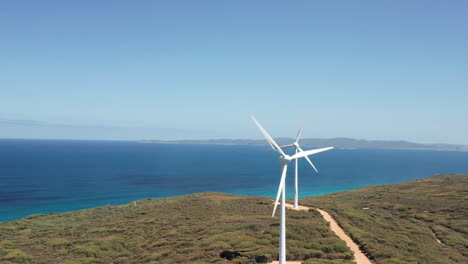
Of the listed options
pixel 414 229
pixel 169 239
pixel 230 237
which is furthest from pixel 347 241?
pixel 169 239

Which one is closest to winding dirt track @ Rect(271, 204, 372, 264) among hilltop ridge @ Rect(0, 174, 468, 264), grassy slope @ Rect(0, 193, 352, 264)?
hilltop ridge @ Rect(0, 174, 468, 264)

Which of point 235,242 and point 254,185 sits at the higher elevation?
point 235,242

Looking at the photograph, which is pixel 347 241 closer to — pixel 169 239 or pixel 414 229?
pixel 414 229

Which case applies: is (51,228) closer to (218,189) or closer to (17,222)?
(17,222)

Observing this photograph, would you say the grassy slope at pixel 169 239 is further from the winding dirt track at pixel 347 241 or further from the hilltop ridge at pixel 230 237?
the winding dirt track at pixel 347 241

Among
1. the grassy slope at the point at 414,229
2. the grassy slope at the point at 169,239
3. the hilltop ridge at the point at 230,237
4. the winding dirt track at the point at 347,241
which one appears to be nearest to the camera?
the winding dirt track at the point at 347,241

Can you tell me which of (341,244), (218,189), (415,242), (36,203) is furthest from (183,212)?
(218,189)

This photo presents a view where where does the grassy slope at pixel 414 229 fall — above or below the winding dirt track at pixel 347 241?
below

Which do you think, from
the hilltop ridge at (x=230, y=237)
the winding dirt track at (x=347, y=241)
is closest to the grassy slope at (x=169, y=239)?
the hilltop ridge at (x=230, y=237)
